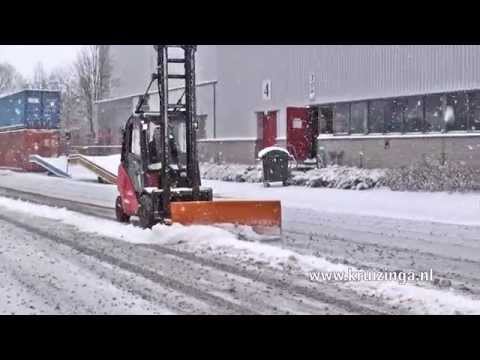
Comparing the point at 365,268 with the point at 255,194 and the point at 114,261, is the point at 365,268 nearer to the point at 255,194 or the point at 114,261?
the point at 114,261

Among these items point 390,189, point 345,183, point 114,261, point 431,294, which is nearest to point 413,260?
point 431,294

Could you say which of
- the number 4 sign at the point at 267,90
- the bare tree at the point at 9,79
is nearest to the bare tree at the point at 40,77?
the bare tree at the point at 9,79

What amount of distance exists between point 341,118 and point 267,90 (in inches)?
206

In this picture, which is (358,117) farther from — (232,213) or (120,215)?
(232,213)

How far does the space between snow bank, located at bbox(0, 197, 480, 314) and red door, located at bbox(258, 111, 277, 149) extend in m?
13.9

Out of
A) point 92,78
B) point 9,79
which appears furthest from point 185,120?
point 9,79

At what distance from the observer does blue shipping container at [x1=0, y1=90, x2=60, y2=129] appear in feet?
116

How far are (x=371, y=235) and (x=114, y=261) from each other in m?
5.04

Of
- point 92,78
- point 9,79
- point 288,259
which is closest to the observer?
point 288,259

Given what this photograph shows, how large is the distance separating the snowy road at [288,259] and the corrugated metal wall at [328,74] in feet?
15.1

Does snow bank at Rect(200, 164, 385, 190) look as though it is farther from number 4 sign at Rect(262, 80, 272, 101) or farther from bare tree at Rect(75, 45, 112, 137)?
bare tree at Rect(75, 45, 112, 137)

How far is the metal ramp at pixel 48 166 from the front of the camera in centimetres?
3287

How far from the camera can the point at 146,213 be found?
12.5m

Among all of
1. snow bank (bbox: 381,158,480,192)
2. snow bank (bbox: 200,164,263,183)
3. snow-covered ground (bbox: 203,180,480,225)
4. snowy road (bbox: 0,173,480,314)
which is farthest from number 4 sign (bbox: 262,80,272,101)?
snowy road (bbox: 0,173,480,314)
